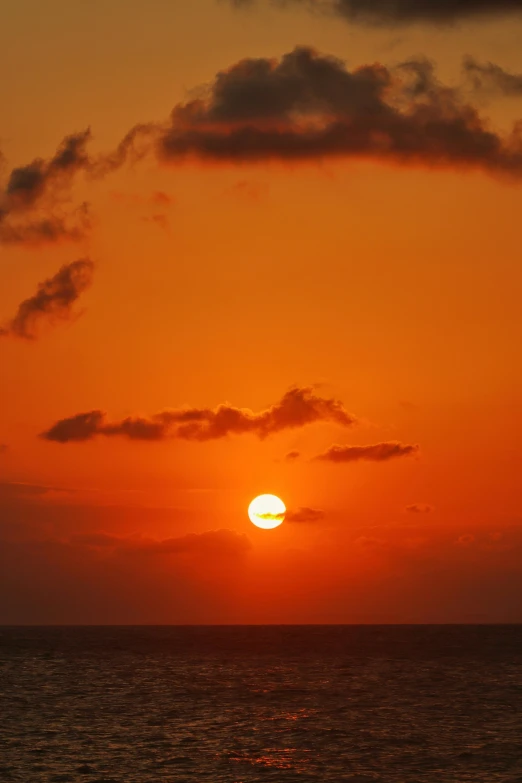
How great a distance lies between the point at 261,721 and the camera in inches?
2933

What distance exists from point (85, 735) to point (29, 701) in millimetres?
23589

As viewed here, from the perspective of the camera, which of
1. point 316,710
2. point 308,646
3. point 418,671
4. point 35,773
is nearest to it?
point 35,773

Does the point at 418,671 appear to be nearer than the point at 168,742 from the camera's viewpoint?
No

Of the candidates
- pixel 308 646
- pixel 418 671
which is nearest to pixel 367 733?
pixel 418 671

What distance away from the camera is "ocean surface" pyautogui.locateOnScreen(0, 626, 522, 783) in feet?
179

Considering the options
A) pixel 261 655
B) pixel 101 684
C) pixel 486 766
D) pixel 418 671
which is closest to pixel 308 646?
pixel 261 655

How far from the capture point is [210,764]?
55969 mm

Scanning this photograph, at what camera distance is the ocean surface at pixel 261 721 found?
54594mm

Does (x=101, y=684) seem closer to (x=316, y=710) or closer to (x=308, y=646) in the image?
Result: (x=316, y=710)

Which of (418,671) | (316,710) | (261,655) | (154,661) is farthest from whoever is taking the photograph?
(261,655)

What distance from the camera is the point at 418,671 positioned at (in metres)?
121

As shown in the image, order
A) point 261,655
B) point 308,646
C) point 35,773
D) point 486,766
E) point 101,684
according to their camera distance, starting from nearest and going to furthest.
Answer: point 35,773
point 486,766
point 101,684
point 261,655
point 308,646

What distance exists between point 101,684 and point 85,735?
39.5 metres

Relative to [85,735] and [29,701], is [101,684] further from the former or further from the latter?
[85,735]
